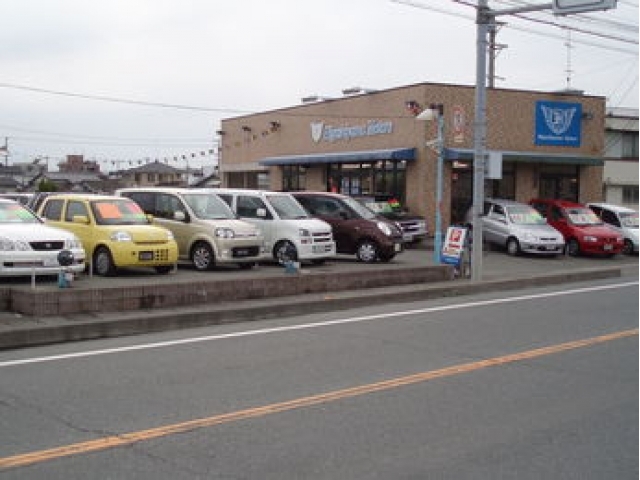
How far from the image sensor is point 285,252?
58.4 feet

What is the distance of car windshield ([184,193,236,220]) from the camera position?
55.9 feet

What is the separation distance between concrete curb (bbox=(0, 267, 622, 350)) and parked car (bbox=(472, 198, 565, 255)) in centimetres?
655

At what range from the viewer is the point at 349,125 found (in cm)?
3195

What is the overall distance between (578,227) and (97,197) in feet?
53.6

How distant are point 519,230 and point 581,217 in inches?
125

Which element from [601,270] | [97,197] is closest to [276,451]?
[97,197]

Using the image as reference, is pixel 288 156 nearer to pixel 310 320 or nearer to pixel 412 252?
pixel 412 252

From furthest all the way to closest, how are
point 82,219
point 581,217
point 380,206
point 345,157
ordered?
point 345,157 → point 581,217 → point 380,206 → point 82,219

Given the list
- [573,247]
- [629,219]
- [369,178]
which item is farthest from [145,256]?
[629,219]

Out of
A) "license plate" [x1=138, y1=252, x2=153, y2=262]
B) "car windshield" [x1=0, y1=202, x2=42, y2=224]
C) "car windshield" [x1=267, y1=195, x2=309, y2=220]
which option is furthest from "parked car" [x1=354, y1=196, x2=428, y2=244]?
"car windshield" [x1=0, y1=202, x2=42, y2=224]

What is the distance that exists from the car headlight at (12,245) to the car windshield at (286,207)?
23.2 ft

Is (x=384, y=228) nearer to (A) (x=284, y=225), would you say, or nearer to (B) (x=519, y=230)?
(A) (x=284, y=225)

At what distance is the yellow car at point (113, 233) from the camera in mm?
14328

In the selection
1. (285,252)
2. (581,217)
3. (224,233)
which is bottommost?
(285,252)
